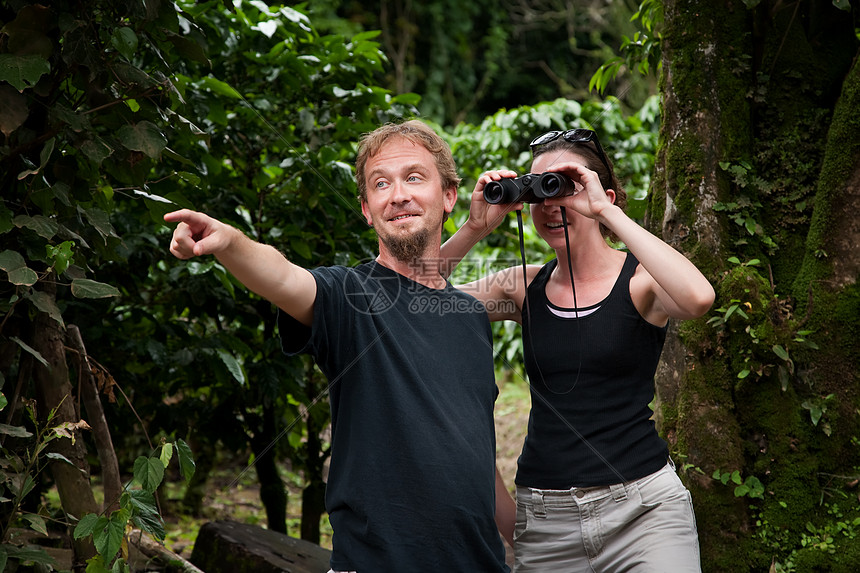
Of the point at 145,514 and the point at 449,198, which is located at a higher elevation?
the point at 449,198

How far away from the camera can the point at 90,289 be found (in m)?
1.97

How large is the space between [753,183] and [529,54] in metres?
13.3

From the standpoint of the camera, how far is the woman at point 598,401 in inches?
73.4

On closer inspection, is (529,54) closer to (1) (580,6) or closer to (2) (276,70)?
(1) (580,6)

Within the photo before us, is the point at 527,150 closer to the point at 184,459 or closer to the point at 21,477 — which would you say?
the point at 184,459

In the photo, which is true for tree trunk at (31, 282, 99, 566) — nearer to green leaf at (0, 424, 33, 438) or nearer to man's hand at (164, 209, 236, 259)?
green leaf at (0, 424, 33, 438)

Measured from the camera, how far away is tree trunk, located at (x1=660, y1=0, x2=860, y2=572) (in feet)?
7.84

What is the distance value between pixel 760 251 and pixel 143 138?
1935 millimetres

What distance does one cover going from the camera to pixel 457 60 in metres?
14.2

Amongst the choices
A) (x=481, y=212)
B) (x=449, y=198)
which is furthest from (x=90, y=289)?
(x=481, y=212)

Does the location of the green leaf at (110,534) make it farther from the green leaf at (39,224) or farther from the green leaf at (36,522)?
the green leaf at (39,224)

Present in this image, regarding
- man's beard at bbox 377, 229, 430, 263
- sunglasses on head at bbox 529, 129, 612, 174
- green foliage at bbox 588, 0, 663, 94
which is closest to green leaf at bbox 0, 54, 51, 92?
man's beard at bbox 377, 229, 430, 263

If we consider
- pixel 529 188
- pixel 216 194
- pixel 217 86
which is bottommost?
pixel 529 188

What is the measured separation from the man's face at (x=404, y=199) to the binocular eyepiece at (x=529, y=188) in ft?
0.68
